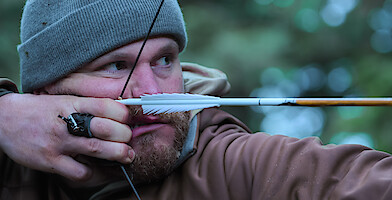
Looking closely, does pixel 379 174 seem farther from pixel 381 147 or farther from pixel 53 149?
pixel 381 147

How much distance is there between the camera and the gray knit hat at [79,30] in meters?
1.34

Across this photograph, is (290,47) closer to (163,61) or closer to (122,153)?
(163,61)

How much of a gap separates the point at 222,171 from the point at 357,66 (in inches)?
108

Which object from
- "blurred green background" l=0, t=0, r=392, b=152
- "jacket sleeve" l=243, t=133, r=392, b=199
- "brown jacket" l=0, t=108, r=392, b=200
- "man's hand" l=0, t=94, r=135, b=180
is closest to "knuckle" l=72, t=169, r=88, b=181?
"man's hand" l=0, t=94, r=135, b=180

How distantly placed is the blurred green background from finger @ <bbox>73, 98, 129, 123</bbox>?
2.34m

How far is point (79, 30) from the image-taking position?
136 centimetres

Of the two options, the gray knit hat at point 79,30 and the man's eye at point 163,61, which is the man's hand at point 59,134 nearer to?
the gray knit hat at point 79,30

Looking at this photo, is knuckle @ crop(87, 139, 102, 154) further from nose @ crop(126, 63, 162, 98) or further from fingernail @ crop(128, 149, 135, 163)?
nose @ crop(126, 63, 162, 98)

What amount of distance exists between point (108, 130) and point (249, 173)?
437 mm

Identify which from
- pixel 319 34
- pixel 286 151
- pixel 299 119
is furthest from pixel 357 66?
pixel 286 151

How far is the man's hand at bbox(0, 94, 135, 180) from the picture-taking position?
117 centimetres

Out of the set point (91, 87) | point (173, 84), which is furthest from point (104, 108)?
point (173, 84)

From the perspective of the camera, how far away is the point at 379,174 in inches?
35.7

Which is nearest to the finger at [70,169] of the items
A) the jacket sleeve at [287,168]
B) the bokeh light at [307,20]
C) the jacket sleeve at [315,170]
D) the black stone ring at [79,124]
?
the black stone ring at [79,124]
